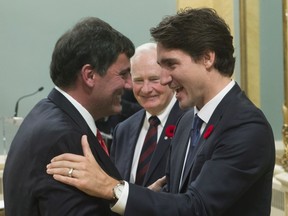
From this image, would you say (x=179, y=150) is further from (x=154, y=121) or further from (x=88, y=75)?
(x=154, y=121)

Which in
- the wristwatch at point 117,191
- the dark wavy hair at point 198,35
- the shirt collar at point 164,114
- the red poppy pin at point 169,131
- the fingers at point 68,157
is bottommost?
the red poppy pin at point 169,131

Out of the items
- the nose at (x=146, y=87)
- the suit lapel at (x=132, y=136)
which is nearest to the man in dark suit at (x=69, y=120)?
the suit lapel at (x=132, y=136)

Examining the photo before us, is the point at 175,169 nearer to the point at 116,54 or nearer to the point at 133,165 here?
the point at 116,54

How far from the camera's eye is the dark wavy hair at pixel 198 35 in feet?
6.49

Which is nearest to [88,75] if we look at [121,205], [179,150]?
[121,205]

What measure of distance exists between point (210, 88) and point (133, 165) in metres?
0.99

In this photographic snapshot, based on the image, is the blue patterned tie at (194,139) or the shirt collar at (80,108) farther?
the blue patterned tie at (194,139)

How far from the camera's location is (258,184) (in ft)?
6.18

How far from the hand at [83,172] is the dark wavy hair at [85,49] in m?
0.26

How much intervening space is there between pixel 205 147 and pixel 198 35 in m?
0.40

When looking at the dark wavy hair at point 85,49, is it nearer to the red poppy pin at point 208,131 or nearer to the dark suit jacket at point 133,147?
the red poppy pin at point 208,131

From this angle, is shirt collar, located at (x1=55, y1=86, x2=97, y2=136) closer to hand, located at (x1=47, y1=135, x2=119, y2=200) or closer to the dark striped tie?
hand, located at (x1=47, y1=135, x2=119, y2=200)

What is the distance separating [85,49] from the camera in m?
1.78

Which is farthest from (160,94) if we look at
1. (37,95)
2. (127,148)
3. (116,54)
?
(37,95)
